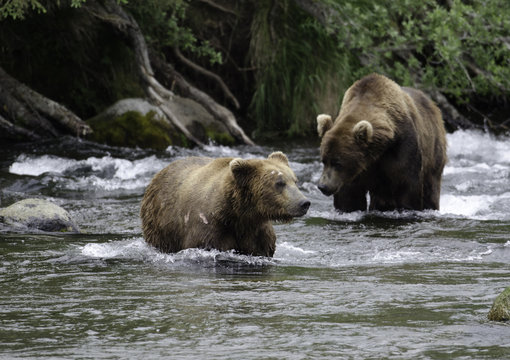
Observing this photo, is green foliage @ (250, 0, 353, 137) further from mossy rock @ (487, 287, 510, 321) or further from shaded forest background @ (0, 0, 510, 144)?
mossy rock @ (487, 287, 510, 321)

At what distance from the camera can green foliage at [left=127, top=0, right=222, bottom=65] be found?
14688 millimetres

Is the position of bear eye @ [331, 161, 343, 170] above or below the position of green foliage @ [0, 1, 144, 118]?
below

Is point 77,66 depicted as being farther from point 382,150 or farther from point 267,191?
point 267,191

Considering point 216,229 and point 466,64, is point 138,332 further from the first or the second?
point 466,64

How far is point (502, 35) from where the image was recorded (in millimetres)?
15805

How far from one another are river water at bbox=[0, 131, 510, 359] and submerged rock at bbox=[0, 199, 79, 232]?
17 centimetres

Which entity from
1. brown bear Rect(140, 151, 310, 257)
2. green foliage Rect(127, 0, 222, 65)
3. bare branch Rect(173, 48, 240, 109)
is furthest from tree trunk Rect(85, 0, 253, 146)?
brown bear Rect(140, 151, 310, 257)

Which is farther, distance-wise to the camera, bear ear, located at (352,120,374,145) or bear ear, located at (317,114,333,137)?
bear ear, located at (317,114,333,137)

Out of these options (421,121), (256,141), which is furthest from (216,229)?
(256,141)

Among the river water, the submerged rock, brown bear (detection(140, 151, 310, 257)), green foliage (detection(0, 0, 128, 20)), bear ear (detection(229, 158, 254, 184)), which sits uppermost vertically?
green foliage (detection(0, 0, 128, 20))

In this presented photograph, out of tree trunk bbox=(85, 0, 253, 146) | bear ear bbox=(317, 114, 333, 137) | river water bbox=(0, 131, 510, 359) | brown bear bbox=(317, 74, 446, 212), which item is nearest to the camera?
river water bbox=(0, 131, 510, 359)

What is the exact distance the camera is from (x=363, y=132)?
8773 millimetres

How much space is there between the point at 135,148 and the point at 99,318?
9.53 meters

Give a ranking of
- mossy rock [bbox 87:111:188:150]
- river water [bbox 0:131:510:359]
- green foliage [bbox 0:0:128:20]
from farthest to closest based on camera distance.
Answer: mossy rock [bbox 87:111:188:150] → green foliage [bbox 0:0:128:20] → river water [bbox 0:131:510:359]
